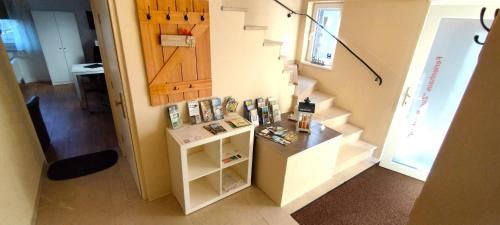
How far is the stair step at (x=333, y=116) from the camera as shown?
9.73ft

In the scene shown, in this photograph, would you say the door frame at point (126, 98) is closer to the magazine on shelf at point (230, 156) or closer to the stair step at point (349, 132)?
the magazine on shelf at point (230, 156)

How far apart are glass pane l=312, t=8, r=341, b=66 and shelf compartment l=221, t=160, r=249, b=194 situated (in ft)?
6.84

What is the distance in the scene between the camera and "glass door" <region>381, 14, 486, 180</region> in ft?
7.35

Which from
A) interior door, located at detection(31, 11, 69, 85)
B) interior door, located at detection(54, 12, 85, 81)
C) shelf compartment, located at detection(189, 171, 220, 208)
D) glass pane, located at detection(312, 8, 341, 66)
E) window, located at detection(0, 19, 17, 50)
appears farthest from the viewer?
interior door, located at detection(54, 12, 85, 81)

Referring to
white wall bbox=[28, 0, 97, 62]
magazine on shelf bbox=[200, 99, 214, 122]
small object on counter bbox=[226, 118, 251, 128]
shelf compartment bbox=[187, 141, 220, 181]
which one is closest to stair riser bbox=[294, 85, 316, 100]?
small object on counter bbox=[226, 118, 251, 128]

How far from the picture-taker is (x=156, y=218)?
2.00 m

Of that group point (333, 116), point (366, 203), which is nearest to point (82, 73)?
point (333, 116)

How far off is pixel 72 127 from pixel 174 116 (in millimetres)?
2570

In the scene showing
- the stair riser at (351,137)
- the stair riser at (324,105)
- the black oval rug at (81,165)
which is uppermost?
the stair riser at (324,105)

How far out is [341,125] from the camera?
3193mm

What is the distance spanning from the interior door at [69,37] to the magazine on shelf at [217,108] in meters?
5.00

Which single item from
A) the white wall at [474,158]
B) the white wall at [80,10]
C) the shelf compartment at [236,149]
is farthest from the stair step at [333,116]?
the white wall at [80,10]

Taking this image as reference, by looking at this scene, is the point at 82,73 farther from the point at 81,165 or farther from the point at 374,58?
the point at 374,58

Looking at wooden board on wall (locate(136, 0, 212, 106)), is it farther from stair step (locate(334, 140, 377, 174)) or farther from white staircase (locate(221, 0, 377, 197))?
stair step (locate(334, 140, 377, 174))
